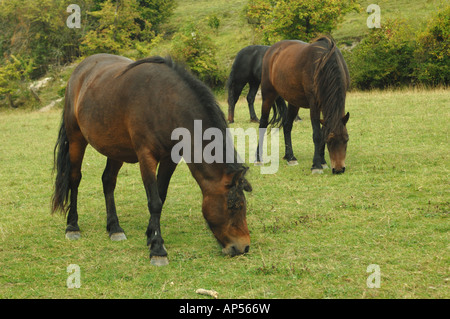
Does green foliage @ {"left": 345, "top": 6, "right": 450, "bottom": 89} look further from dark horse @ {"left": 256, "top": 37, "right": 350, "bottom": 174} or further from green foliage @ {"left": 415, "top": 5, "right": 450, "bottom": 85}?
dark horse @ {"left": 256, "top": 37, "right": 350, "bottom": 174}

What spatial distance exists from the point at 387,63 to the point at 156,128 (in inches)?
845

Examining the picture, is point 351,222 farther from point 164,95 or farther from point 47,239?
point 47,239

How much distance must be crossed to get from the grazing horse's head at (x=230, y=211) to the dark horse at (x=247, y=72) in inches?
462

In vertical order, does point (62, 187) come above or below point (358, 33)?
below

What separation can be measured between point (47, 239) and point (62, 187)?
702 millimetres

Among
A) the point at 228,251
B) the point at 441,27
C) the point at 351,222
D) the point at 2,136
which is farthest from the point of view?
the point at 441,27

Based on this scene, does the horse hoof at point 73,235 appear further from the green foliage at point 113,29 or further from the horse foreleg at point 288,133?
the green foliage at point 113,29

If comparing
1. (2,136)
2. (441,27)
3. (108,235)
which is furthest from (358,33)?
(108,235)

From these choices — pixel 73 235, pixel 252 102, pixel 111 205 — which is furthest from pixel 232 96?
pixel 73 235

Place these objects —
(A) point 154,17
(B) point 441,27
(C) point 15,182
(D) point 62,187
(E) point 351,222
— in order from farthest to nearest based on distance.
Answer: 1. (A) point 154,17
2. (B) point 441,27
3. (C) point 15,182
4. (D) point 62,187
5. (E) point 351,222

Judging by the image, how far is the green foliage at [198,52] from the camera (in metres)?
28.8

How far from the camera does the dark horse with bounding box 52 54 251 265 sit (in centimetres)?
459

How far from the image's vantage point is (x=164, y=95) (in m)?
4.80

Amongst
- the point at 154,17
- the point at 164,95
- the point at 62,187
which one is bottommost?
the point at 62,187
